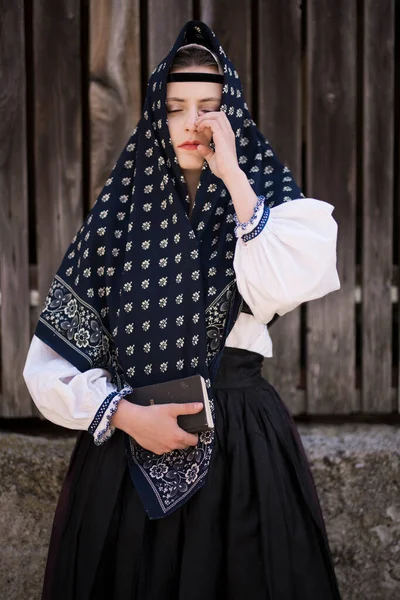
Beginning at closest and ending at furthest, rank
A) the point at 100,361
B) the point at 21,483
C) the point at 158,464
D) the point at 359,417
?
the point at 158,464 < the point at 100,361 < the point at 21,483 < the point at 359,417

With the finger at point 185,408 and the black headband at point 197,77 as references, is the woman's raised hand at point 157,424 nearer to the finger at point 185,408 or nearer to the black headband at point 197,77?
the finger at point 185,408

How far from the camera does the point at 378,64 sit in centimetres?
308

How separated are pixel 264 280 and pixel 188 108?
513 mm

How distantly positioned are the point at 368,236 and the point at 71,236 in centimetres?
119

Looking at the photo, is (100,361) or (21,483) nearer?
(100,361)

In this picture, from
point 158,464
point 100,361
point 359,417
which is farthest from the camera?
point 359,417

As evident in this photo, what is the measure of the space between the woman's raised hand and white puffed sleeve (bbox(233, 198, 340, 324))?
1.02ft

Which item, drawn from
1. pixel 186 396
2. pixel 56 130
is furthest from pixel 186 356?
pixel 56 130

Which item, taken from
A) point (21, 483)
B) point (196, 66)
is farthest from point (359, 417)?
point (196, 66)

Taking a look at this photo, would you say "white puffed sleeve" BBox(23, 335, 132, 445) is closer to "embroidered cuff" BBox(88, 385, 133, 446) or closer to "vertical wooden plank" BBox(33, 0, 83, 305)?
"embroidered cuff" BBox(88, 385, 133, 446)

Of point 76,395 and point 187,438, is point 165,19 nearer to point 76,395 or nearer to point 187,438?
point 76,395

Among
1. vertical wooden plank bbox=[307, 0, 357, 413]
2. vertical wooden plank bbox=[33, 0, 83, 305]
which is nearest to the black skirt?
vertical wooden plank bbox=[307, 0, 357, 413]

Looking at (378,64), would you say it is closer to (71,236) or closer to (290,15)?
(290,15)

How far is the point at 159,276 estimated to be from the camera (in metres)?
1.96
